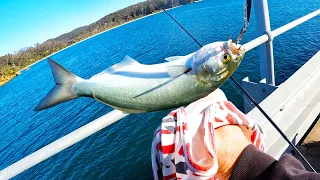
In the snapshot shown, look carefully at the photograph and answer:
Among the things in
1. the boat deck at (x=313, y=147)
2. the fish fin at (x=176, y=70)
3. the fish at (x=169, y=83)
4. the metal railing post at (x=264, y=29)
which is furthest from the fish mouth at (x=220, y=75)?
the boat deck at (x=313, y=147)

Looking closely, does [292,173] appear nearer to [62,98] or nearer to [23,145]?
[62,98]

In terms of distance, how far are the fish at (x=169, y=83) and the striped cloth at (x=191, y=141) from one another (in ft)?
0.67

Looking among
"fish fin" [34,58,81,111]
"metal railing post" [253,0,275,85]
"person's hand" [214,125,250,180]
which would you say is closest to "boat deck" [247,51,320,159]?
"metal railing post" [253,0,275,85]

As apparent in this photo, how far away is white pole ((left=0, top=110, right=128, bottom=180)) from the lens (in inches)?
89.7

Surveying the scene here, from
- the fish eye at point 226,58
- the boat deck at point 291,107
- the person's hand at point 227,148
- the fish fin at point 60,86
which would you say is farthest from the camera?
the boat deck at point 291,107

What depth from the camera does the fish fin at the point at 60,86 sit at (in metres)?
1.41

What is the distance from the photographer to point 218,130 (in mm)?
1609

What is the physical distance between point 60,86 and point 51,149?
3.66 ft

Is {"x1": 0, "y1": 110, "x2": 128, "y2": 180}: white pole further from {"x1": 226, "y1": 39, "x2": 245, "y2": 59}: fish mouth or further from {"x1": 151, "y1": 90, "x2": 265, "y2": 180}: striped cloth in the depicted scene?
{"x1": 226, "y1": 39, "x2": 245, "y2": 59}: fish mouth

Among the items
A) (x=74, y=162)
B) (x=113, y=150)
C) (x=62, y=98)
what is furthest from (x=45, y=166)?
(x=62, y=98)

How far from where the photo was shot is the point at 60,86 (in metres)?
1.49

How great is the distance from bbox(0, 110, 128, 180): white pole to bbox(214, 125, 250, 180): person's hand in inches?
38.0

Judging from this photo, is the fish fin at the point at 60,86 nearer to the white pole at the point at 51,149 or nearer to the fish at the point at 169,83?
the fish at the point at 169,83

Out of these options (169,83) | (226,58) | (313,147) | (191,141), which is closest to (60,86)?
(169,83)
